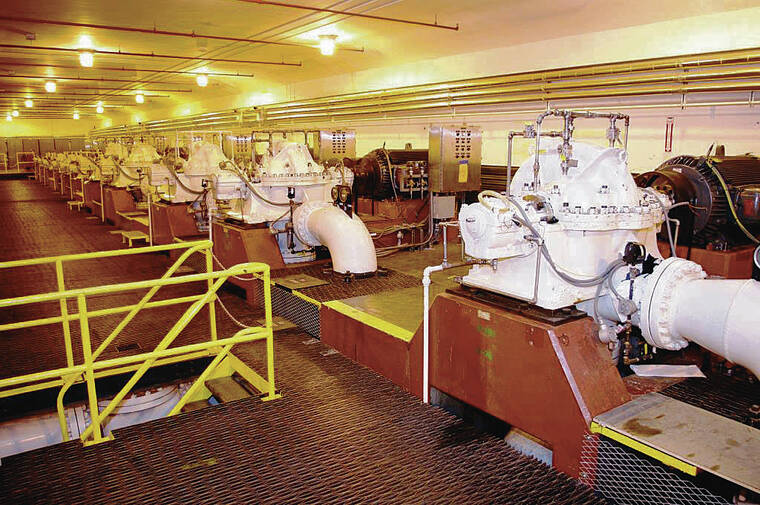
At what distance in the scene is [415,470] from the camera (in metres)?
2.62

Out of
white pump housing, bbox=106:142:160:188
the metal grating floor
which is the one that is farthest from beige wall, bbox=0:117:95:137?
the metal grating floor

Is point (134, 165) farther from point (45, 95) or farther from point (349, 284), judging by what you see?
point (45, 95)

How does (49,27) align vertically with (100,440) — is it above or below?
above

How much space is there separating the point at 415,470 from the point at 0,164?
95.7ft

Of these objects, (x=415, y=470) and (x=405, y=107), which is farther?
(x=405, y=107)

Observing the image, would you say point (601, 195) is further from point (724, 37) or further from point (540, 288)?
point (724, 37)

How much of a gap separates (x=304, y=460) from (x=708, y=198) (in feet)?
11.3

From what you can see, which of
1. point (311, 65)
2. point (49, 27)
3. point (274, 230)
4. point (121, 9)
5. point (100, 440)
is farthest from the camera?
point (311, 65)

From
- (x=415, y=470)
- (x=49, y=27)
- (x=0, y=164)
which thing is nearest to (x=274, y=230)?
(x=415, y=470)

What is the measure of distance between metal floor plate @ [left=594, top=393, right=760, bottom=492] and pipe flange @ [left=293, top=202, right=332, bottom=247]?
3554 mm

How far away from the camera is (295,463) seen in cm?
268

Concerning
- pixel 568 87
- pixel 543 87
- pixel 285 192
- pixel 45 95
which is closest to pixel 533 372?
pixel 285 192

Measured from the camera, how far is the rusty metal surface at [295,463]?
95.7 inches

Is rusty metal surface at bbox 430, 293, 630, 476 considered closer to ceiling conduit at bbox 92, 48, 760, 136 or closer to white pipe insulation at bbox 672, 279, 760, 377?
white pipe insulation at bbox 672, 279, 760, 377
